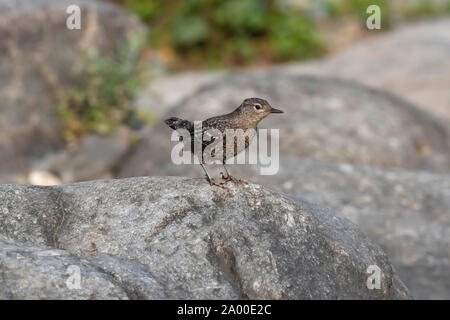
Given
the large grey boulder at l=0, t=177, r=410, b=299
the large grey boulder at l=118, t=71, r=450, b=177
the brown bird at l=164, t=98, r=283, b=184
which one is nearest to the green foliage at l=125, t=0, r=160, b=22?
the large grey boulder at l=118, t=71, r=450, b=177

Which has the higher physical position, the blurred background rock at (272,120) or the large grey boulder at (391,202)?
the blurred background rock at (272,120)

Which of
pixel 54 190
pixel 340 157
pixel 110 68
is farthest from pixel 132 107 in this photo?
pixel 54 190

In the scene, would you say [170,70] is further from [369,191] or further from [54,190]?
[54,190]

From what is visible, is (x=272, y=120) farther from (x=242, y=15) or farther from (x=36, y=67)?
(x=242, y=15)

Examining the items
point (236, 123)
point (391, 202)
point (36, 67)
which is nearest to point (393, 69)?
point (36, 67)

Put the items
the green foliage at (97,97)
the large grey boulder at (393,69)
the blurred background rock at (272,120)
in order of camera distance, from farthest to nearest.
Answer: the large grey boulder at (393,69) < the green foliage at (97,97) < the blurred background rock at (272,120)

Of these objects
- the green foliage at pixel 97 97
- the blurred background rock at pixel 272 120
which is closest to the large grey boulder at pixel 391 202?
the blurred background rock at pixel 272 120

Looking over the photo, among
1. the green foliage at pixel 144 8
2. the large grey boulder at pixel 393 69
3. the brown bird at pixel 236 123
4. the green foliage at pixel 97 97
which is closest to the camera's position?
the brown bird at pixel 236 123

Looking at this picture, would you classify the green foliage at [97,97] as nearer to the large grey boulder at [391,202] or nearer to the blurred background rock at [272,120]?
the blurred background rock at [272,120]
